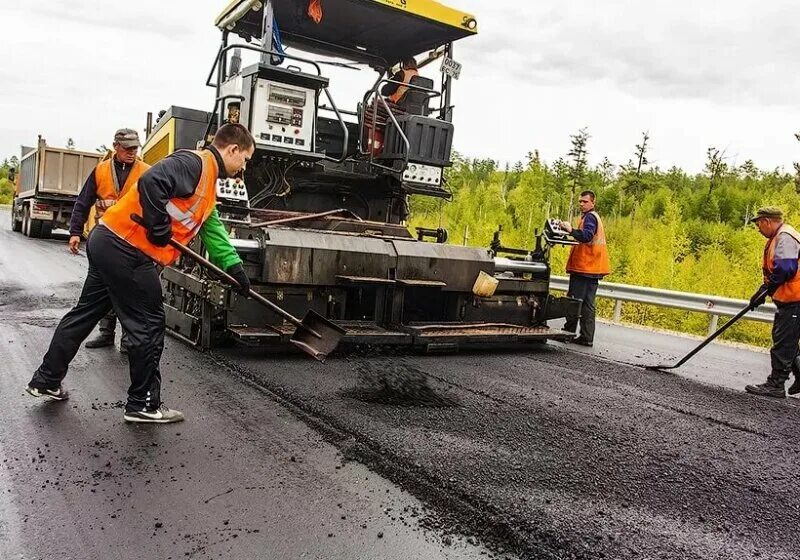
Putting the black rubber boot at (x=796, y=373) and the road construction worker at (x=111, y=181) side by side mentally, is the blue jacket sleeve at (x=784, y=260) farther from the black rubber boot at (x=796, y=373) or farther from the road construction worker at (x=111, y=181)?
the road construction worker at (x=111, y=181)

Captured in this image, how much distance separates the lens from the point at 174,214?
348 cm

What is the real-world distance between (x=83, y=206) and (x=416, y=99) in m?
3.29

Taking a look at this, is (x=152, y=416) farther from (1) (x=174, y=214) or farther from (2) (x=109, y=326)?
(2) (x=109, y=326)

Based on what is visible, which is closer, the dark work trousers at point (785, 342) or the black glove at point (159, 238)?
the black glove at point (159, 238)

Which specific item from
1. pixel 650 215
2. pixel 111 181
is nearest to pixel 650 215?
pixel 650 215

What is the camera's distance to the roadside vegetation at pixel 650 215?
54.1 feet

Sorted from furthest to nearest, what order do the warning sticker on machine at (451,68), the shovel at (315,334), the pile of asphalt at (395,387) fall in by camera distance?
the warning sticker on machine at (451,68) < the shovel at (315,334) < the pile of asphalt at (395,387)

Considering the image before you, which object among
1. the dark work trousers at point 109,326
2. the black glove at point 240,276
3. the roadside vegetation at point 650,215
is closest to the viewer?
the black glove at point 240,276

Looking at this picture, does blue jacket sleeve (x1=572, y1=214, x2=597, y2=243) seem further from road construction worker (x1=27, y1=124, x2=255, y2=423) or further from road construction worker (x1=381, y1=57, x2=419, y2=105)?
road construction worker (x1=27, y1=124, x2=255, y2=423)

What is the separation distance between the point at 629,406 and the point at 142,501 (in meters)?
3.09

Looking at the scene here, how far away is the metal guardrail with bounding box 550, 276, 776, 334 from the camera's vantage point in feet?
26.8

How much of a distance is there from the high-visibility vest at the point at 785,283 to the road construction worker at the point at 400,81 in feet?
11.7

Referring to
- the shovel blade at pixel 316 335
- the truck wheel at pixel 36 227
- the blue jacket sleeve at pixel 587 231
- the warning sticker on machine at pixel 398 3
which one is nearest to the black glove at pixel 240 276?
the shovel blade at pixel 316 335

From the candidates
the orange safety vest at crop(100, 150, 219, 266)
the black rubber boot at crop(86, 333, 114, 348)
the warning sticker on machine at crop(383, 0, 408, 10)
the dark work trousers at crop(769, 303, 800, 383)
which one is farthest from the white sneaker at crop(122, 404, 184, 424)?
the dark work trousers at crop(769, 303, 800, 383)
